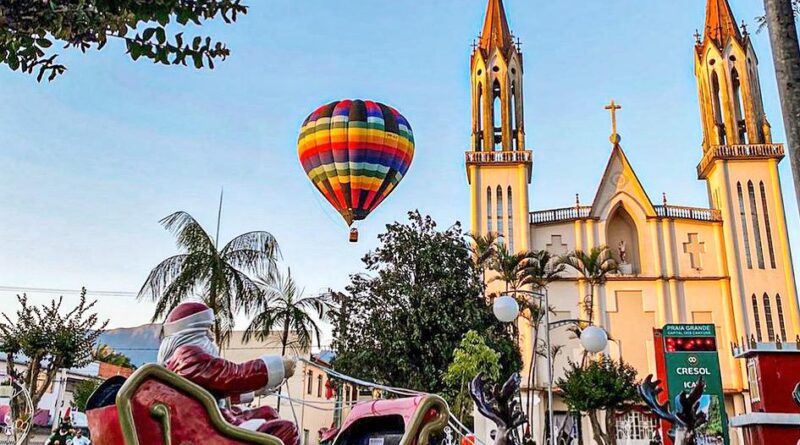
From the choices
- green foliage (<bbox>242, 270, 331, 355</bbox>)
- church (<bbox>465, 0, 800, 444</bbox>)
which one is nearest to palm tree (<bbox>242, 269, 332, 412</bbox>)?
green foliage (<bbox>242, 270, 331, 355</bbox>)

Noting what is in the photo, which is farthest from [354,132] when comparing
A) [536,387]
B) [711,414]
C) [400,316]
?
[536,387]

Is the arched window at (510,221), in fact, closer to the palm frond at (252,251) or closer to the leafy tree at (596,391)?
the leafy tree at (596,391)

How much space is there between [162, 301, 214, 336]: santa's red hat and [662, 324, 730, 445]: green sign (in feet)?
44.0

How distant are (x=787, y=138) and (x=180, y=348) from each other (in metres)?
4.20

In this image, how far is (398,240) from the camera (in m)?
27.5

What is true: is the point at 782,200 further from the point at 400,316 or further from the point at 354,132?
the point at 354,132

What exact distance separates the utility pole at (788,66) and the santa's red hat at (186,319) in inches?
156

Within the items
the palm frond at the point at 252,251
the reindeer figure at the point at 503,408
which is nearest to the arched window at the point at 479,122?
the palm frond at the point at 252,251

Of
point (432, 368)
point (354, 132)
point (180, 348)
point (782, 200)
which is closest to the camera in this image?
point (180, 348)

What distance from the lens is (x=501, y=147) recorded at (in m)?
38.2

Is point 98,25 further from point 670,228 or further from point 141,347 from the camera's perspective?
point 141,347

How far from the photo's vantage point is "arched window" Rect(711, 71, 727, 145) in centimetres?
3825

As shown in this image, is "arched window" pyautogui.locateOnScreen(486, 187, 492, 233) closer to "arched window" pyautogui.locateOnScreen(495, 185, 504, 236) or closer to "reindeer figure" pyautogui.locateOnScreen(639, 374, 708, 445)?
"arched window" pyautogui.locateOnScreen(495, 185, 504, 236)

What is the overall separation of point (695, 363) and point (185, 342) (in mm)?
14149
